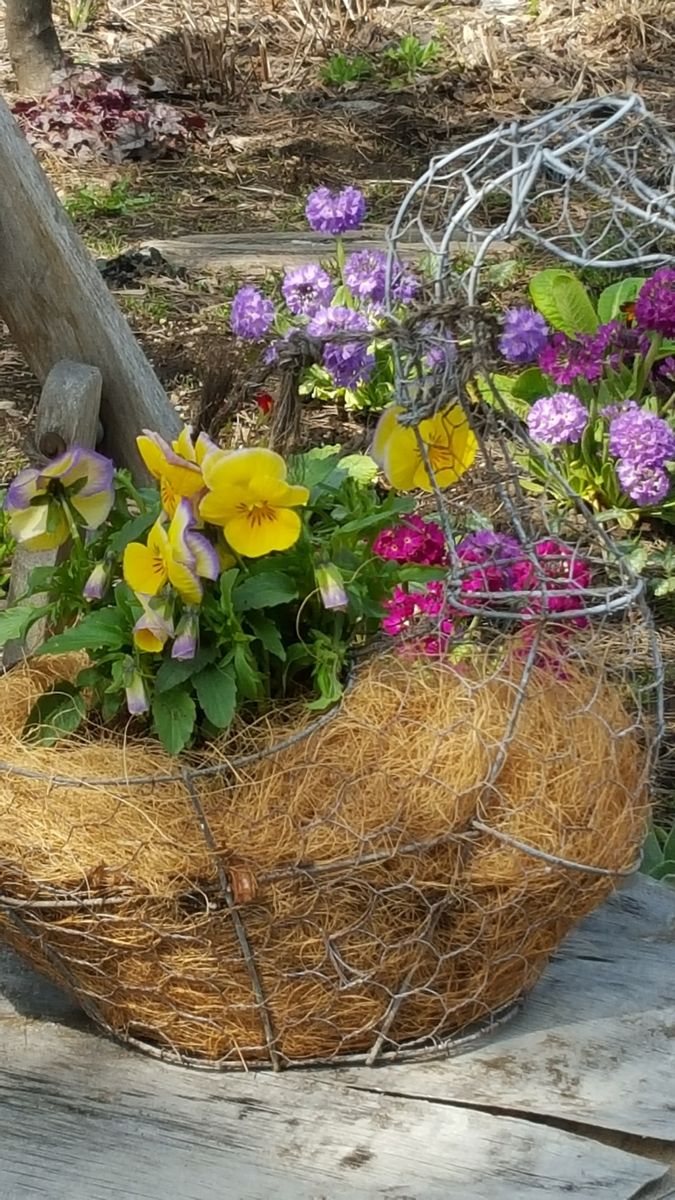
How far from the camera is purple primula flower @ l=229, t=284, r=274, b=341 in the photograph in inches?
120

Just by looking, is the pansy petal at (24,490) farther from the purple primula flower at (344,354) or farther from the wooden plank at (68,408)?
the purple primula flower at (344,354)

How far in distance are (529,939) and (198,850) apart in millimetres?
415

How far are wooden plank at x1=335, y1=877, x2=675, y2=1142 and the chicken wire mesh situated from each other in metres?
0.09

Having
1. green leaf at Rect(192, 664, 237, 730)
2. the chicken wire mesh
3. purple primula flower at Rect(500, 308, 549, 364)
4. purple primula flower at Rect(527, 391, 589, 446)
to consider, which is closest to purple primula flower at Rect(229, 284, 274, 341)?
purple primula flower at Rect(500, 308, 549, 364)

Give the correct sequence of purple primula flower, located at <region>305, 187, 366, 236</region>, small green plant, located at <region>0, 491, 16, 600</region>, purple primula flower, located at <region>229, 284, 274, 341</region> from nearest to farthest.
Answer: purple primula flower, located at <region>229, 284, 274, 341</region>
small green plant, located at <region>0, 491, 16, 600</region>
purple primula flower, located at <region>305, 187, 366, 236</region>

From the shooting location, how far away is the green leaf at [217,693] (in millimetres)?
1528


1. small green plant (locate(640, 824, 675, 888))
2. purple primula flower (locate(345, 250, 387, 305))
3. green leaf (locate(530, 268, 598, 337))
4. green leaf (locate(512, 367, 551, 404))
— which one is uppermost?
purple primula flower (locate(345, 250, 387, 305))

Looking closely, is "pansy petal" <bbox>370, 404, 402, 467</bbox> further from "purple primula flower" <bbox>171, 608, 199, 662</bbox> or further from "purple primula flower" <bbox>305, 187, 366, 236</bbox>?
"purple primula flower" <bbox>305, 187, 366, 236</bbox>

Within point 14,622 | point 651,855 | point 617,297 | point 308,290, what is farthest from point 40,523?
point 617,297

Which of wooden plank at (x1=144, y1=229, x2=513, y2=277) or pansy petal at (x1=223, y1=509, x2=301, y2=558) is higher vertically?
pansy petal at (x1=223, y1=509, x2=301, y2=558)

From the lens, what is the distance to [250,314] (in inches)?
120

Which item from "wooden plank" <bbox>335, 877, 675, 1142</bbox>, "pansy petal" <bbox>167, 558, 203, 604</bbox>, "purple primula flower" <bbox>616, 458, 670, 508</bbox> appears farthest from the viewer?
"purple primula flower" <bbox>616, 458, 670, 508</bbox>

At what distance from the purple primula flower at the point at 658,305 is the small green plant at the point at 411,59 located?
4.23 meters

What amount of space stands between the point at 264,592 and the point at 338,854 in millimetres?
291
